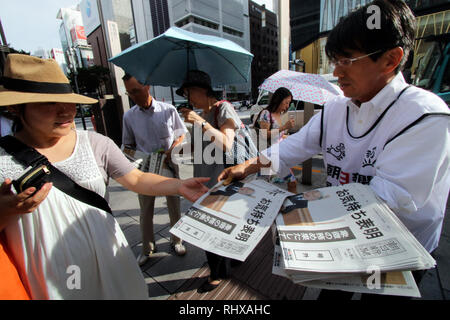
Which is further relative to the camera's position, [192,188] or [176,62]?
[176,62]

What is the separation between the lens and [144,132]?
2.53 metres

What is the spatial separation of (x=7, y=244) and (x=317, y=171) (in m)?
5.45

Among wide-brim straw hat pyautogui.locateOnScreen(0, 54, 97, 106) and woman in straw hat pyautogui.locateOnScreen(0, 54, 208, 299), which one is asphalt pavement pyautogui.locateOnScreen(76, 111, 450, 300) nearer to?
woman in straw hat pyautogui.locateOnScreen(0, 54, 208, 299)

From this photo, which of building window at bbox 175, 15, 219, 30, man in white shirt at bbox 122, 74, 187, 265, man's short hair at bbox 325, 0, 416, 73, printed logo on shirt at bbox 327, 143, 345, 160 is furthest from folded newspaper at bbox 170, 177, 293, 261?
building window at bbox 175, 15, 219, 30

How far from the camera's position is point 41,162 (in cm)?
106

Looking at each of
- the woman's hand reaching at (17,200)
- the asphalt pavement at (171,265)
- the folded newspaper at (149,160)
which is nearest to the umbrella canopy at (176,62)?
the folded newspaper at (149,160)

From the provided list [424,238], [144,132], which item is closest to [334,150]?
[424,238]

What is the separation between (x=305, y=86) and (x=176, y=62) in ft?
6.41

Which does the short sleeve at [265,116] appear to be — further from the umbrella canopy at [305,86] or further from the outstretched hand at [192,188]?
the outstretched hand at [192,188]

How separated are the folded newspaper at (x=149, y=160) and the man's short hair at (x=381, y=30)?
1.90 m

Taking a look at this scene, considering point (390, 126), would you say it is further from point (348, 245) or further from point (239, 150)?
point (239, 150)

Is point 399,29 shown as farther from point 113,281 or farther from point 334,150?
point 113,281

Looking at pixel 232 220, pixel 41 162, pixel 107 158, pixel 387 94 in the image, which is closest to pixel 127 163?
pixel 107 158

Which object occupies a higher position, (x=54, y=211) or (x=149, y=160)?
(x=54, y=211)
